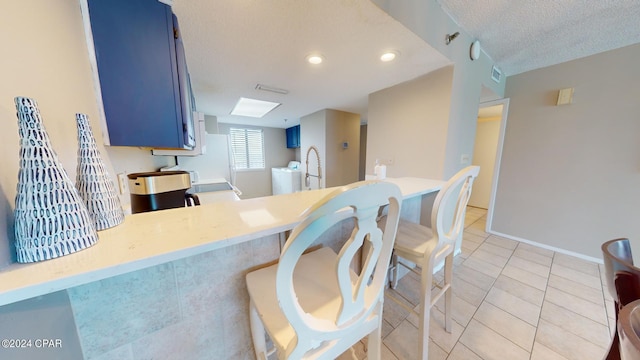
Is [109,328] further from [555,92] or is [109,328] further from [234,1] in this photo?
[555,92]

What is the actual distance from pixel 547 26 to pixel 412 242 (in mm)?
2059

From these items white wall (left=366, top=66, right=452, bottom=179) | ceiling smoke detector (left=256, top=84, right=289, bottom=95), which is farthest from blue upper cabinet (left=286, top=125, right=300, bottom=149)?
white wall (left=366, top=66, right=452, bottom=179)

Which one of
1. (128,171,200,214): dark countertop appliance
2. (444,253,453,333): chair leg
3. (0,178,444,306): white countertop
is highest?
(128,171,200,214): dark countertop appliance

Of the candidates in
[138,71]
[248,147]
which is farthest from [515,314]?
[248,147]

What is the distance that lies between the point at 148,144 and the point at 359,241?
1.07 metres

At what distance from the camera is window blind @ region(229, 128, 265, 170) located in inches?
181

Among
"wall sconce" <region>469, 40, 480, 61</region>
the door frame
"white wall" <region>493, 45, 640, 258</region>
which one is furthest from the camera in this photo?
the door frame

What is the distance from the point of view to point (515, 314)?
1.39 metres

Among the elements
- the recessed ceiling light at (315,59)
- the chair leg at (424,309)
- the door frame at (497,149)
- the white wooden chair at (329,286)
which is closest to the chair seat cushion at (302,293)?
the white wooden chair at (329,286)

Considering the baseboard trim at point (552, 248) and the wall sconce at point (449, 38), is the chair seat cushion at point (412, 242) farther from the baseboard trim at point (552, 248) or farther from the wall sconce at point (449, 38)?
the baseboard trim at point (552, 248)

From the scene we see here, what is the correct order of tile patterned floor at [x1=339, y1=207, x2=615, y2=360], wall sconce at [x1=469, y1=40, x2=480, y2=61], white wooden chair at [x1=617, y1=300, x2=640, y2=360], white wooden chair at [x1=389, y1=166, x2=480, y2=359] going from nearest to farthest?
1. white wooden chair at [x1=617, y1=300, x2=640, y2=360]
2. white wooden chair at [x1=389, y1=166, x2=480, y2=359]
3. tile patterned floor at [x1=339, y1=207, x2=615, y2=360]
4. wall sconce at [x1=469, y1=40, x2=480, y2=61]

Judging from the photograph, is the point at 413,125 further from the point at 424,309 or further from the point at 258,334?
the point at 258,334

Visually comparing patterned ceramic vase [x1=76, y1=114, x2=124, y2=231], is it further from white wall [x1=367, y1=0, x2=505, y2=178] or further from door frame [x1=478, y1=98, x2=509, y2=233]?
door frame [x1=478, y1=98, x2=509, y2=233]

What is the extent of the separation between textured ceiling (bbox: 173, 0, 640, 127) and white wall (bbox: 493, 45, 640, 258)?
213 millimetres
